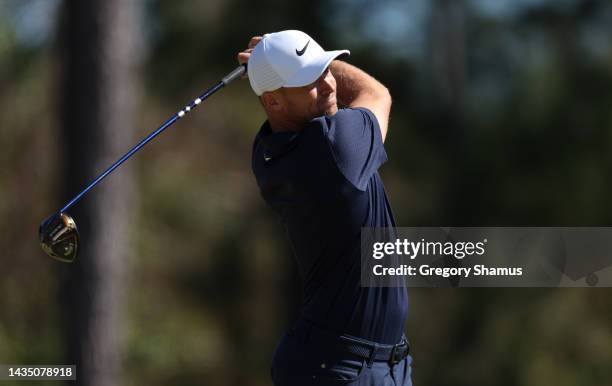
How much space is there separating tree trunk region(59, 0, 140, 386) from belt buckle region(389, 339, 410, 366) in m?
4.67

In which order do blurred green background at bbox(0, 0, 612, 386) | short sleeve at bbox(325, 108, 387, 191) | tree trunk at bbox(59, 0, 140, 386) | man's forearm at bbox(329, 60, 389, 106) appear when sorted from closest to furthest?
short sleeve at bbox(325, 108, 387, 191) → man's forearm at bbox(329, 60, 389, 106) → tree trunk at bbox(59, 0, 140, 386) → blurred green background at bbox(0, 0, 612, 386)

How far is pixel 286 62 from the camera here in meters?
3.81

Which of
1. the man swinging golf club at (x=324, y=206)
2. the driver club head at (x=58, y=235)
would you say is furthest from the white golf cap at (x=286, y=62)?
the driver club head at (x=58, y=235)

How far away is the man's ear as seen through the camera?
386cm

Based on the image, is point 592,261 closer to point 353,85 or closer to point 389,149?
point 353,85

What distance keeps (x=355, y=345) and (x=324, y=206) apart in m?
0.46

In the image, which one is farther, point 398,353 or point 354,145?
point 398,353

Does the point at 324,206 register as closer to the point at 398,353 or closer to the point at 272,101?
the point at 272,101

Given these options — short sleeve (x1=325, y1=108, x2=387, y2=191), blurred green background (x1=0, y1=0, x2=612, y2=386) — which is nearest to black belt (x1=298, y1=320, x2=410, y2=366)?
short sleeve (x1=325, y1=108, x2=387, y2=191)

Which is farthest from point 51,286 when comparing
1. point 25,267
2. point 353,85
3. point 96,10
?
point 353,85

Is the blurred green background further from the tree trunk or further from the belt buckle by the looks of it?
the belt buckle

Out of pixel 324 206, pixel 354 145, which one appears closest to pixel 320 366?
pixel 324 206

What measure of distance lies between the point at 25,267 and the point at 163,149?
5.73 feet

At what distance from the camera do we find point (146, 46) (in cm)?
1169
